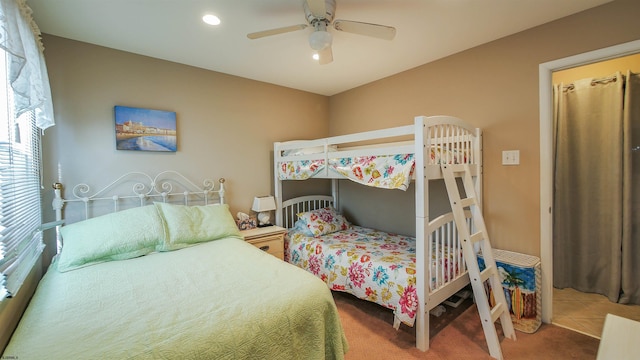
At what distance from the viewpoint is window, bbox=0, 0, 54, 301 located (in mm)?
1103

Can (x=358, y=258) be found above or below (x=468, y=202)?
below

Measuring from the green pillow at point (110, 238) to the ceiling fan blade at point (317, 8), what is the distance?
191cm

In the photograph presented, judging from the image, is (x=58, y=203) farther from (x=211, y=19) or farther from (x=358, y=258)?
(x=358, y=258)

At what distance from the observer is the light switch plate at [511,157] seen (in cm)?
224

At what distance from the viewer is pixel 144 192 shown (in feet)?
8.22

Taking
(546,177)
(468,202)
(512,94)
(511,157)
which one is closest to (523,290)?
(468,202)

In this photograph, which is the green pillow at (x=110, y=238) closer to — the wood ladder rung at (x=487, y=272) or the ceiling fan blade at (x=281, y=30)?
the ceiling fan blade at (x=281, y=30)

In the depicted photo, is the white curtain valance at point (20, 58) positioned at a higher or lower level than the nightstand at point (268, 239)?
higher

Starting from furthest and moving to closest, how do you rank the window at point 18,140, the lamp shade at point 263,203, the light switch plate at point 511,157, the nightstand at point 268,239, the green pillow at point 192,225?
1. the lamp shade at point 263,203
2. the nightstand at point 268,239
3. the light switch plate at point 511,157
4. the green pillow at point 192,225
5. the window at point 18,140

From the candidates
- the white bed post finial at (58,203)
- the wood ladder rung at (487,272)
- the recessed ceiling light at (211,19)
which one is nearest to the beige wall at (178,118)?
the white bed post finial at (58,203)

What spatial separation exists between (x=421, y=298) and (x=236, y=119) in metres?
2.55

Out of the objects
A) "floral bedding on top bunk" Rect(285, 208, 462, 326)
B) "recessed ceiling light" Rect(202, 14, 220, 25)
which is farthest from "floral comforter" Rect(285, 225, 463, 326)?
"recessed ceiling light" Rect(202, 14, 220, 25)

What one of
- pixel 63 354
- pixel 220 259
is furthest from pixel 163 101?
pixel 63 354

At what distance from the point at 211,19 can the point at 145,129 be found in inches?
48.4
